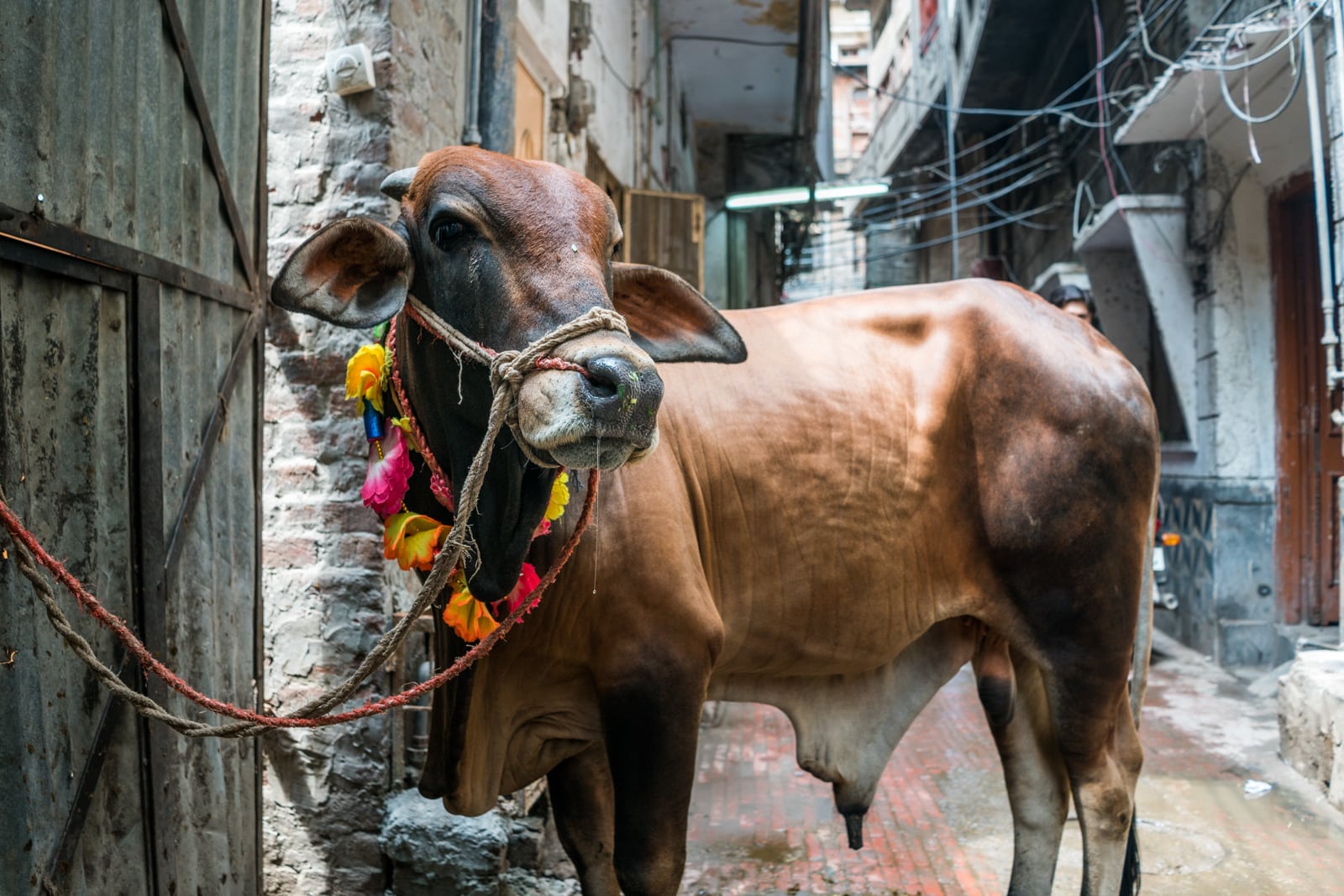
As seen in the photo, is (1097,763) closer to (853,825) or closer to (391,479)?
(853,825)

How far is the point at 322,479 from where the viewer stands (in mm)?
3852

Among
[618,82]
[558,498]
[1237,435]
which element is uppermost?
[618,82]

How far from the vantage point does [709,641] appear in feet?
8.76

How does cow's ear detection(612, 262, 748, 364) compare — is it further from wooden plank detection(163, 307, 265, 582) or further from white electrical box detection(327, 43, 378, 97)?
white electrical box detection(327, 43, 378, 97)

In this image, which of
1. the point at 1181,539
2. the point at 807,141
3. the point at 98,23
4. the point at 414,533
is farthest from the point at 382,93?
the point at 807,141

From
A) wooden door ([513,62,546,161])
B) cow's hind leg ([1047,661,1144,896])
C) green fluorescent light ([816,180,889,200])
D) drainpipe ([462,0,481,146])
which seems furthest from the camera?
green fluorescent light ([816,180,889,200])

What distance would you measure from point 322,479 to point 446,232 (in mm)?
1823

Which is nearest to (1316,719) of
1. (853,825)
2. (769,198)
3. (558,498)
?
(853,825)

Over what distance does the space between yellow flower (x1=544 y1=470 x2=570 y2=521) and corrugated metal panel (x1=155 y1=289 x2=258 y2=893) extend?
954 millimetres

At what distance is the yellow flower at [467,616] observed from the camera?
99.1 inches

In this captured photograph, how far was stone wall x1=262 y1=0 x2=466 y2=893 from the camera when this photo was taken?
3.80 meters

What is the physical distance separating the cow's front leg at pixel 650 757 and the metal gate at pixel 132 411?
3.62 ft

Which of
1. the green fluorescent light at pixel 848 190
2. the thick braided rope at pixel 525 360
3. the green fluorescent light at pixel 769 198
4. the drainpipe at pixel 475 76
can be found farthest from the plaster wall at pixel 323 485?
the green fluorescent light at pixel 848 190

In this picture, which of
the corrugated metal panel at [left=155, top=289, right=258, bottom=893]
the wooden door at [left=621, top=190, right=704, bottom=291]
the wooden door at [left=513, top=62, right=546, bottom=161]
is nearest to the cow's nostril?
the corrugated metal panel at [left=155, top=289, right=258, bottom=893]
